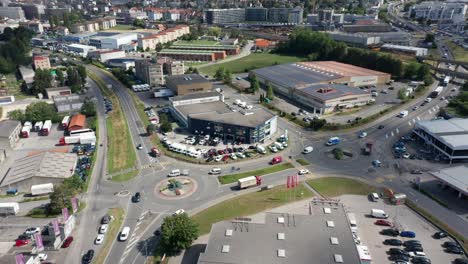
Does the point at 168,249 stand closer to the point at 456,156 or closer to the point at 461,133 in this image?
the point at 456,156

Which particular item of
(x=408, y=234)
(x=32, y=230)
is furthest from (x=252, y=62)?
(x=32, y=230)

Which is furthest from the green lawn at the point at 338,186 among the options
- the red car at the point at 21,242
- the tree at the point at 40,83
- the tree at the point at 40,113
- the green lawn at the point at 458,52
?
the green lawn at the point at 458,52

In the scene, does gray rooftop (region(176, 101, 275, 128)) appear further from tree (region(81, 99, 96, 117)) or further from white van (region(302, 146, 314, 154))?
tree (region(81, 99, 96, 117))

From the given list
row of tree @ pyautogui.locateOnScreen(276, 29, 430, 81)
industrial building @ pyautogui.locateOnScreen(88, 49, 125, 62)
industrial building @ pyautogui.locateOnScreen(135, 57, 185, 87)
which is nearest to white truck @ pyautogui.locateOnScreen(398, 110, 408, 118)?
row of tree @ pyautogui.locateOnScreen(276, 29, 430, 81)

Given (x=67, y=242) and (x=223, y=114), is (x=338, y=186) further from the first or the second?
(x=67, y=242)

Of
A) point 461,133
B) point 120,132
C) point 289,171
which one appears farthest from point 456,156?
point 120,132

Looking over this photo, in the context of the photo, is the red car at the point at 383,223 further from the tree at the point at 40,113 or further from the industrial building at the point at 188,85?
the tree at the point at 40,113
